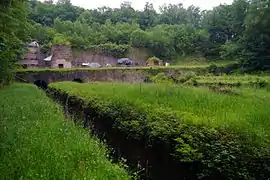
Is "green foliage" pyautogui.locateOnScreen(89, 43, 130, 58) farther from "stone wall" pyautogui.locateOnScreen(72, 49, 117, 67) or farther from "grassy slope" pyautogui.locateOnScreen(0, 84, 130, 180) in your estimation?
"grassy slope" pyautogui.locateOnScreen(0, 84, 130, 180)

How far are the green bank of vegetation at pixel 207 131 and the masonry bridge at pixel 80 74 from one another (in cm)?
2965

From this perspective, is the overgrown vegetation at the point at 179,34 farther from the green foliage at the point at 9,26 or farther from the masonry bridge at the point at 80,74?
the green foliage at the point at 9,26

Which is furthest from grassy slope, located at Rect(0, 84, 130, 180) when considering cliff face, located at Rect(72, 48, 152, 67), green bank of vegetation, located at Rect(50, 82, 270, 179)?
cliff face, located at Rect(72, 48, 152, 67)

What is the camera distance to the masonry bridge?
132 ft

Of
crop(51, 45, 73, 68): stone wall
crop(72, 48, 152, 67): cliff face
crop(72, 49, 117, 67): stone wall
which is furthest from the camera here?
crop(72, 49, 117, 67): stone wall

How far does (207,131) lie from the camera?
6234 mm

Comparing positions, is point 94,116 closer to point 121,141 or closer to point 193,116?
point 121,141

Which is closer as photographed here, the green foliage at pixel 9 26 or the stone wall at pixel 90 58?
the green foliage at pixel 9 26

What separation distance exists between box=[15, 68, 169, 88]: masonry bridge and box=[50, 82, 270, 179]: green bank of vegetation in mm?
29646

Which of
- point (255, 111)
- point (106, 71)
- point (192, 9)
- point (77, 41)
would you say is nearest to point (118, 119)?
point (255, 111)

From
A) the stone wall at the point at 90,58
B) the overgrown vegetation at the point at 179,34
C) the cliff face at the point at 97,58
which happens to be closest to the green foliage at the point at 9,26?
the cliff face at the point at 97,58

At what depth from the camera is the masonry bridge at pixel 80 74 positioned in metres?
40.1

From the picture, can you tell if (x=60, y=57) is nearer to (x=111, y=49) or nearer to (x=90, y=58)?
(x=90, y=58)

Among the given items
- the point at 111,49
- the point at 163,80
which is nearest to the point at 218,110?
the point at 163,80
